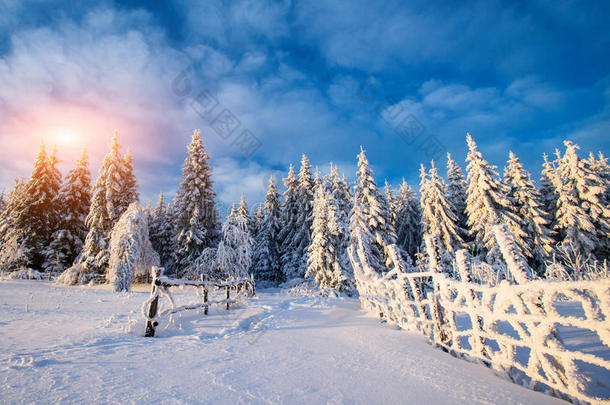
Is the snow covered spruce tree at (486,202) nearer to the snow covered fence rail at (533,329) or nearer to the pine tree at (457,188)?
the pine tree at (457,188)

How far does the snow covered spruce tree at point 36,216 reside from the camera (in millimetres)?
20141

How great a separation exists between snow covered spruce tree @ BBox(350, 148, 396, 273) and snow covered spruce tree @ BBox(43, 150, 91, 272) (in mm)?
22794

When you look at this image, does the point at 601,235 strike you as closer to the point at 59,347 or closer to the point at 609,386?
the point at 609,386

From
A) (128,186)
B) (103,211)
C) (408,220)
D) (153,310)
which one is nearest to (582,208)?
(408,220)

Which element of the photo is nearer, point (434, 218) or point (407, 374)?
point (407, 374)

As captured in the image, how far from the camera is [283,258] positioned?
88.8 ft

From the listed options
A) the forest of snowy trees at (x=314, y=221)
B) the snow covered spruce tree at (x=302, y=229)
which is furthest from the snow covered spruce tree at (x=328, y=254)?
the snow covered spruce tree at (x=302, y=229)

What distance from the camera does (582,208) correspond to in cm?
2150

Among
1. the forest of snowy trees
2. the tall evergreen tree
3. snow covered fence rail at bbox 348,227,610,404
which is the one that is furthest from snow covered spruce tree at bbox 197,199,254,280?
snow covered fence rail at bbox 348,227,610,404

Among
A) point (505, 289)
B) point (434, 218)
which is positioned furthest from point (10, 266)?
point (434, 218)

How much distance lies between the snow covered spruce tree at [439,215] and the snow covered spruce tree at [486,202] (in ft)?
5.31

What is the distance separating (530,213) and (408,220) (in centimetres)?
1093

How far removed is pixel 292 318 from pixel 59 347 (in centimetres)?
483

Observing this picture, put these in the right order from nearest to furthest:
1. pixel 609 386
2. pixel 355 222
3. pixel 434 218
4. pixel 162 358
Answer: pixel 609 386 → pixel 162 358 → pixel 355 222 → pixel 434 218
